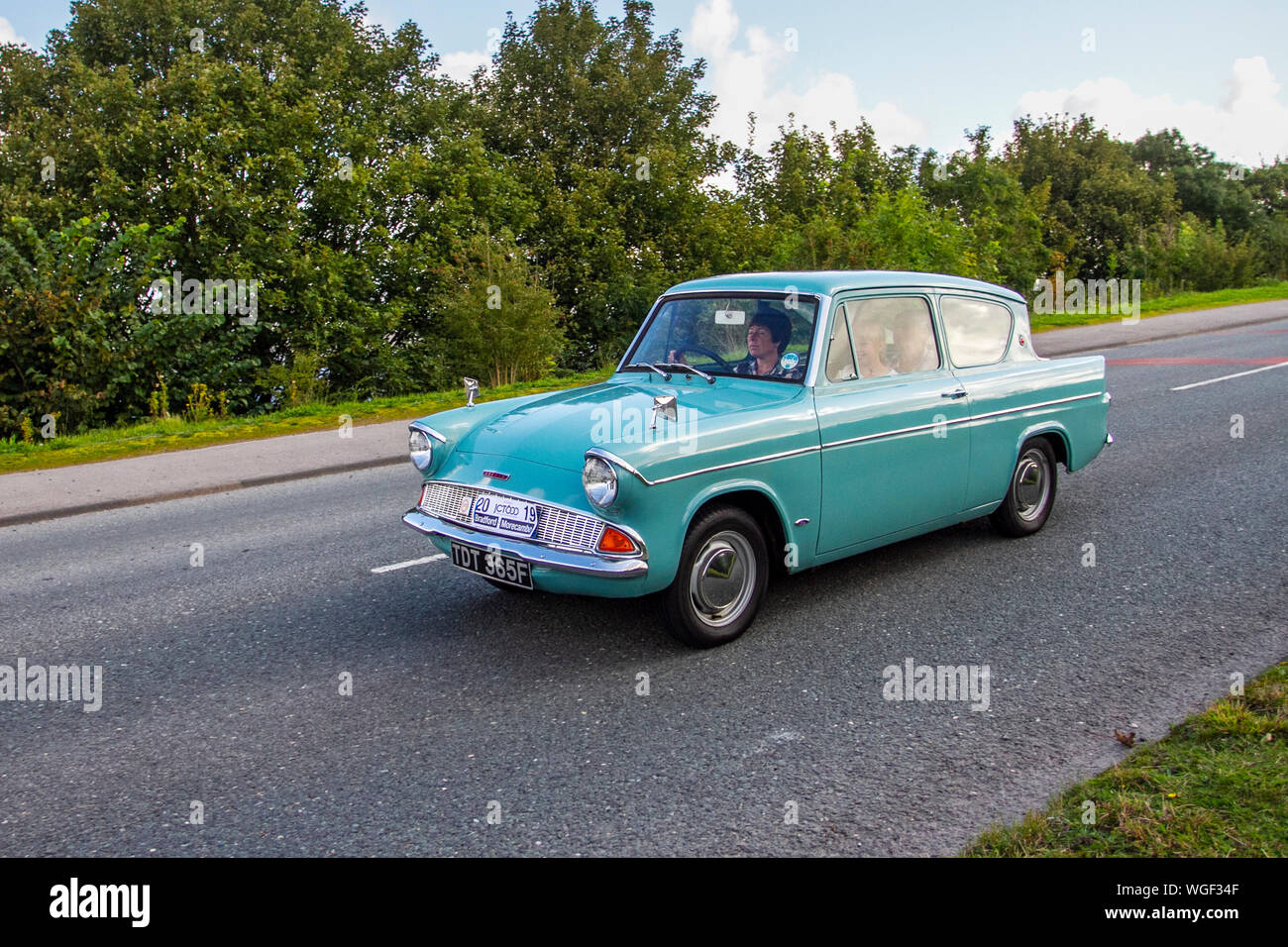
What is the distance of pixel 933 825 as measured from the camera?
11.6ft

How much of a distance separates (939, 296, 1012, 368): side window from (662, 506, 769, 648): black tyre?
2094 millimetres

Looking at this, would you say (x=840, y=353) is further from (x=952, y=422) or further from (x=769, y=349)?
(x=952, y=422)

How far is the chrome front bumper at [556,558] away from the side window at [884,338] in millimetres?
1742

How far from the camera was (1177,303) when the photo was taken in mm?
28578

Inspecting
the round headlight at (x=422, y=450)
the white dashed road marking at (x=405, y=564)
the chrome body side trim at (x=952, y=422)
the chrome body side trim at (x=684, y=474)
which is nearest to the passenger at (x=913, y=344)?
the chrome body side trim at (x=952, y=422)

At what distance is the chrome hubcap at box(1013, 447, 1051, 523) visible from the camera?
22.8ft

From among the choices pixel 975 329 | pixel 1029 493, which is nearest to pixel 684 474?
pixel 975 329

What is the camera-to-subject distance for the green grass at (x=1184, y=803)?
3244 mm

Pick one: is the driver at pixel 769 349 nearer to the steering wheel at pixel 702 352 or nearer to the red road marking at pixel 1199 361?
the steering wheel at pixel 702 352

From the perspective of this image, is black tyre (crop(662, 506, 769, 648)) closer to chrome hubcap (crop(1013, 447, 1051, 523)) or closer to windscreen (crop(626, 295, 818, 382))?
windscreen (crop(626, 295, 818, 382))

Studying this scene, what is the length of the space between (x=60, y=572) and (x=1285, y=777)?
23.5ft

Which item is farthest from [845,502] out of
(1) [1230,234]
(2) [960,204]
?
(1) [1230,234]

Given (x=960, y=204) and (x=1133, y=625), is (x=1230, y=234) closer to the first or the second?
(x=960, y=204)
